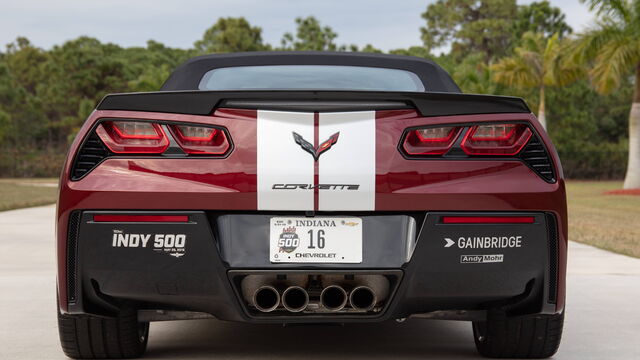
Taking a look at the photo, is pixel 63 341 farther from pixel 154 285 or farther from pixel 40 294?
pixel 40 294

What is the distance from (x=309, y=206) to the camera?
3387mm

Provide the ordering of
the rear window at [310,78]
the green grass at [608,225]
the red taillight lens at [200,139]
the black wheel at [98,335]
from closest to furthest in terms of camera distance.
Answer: the red taillight lens at [200,139] → the black wheel at [98,335] → the rear window at [310,78] → the green grass at [608,225]

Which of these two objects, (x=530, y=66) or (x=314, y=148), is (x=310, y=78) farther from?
(x=530, y=66)

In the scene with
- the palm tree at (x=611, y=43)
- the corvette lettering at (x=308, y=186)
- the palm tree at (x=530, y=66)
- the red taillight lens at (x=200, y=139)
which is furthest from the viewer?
the palm tree at (x=530, y=66)

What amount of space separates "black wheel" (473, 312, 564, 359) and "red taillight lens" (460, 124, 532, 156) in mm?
752

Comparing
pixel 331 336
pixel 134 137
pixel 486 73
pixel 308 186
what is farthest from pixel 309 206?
pixel 486 73

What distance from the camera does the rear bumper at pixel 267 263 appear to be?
343 cm

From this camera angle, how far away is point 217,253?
3436mm

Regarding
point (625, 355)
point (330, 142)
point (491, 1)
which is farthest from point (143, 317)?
point (491, 1)

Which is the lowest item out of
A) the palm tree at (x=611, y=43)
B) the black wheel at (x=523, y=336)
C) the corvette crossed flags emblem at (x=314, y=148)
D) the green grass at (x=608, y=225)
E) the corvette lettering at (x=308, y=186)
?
the green grass at (x=608, y=225)

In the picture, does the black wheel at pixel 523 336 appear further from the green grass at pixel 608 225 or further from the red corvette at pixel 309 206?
the green grass at pixel 608 225

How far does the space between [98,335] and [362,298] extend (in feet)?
3.82

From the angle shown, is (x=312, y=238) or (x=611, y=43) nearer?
(x=312, y=238)

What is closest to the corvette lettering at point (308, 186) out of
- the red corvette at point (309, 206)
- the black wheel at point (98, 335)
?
the red corvette at point (309, 206)
